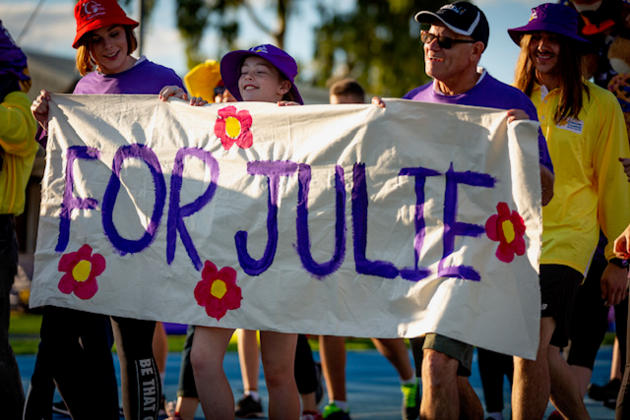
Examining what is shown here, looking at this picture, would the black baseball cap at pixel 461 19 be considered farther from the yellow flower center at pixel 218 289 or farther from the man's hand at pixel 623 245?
the yellow flower center at pixel 218 289

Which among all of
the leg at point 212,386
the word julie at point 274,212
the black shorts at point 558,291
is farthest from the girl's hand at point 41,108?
the black shorts at point 558,291

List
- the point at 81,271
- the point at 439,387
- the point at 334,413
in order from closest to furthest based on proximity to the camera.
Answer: the point at 439,387 < the point at 81,271 < the point at 334,413

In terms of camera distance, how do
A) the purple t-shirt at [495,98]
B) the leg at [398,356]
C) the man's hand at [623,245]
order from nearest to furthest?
1. the man's hand at [623,245]
2. the purple t-shirt at [495,98]
3. the leg at [398,356]

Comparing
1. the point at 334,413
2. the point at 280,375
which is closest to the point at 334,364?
the point at 334,413

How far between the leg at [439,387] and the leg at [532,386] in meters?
0.58

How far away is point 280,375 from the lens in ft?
12.4

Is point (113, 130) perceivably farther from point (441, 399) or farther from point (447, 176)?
point (441, 399)

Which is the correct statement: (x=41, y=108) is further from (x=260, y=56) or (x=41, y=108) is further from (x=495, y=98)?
(x=495, y=98)

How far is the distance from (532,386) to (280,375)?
113 centimetres

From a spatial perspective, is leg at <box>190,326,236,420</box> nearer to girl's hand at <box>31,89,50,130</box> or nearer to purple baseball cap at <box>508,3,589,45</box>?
girl's hand at <box>31,89,50,130</box>

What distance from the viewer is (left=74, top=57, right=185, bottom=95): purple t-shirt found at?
4172 mm

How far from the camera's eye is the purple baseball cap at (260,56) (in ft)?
13.2

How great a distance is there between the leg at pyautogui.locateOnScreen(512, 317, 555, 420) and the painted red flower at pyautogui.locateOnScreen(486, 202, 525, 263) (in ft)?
1.96

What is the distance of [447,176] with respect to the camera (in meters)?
3.67
